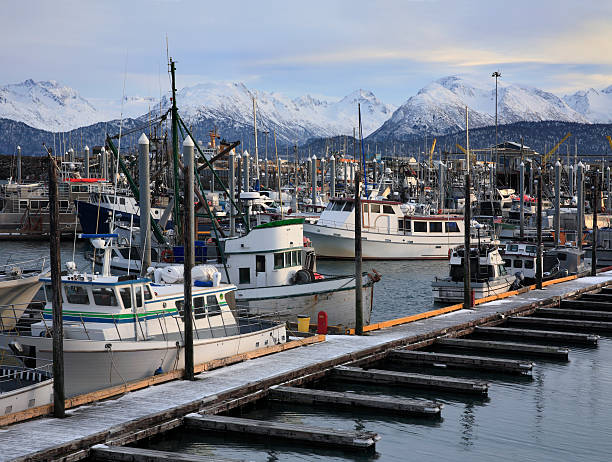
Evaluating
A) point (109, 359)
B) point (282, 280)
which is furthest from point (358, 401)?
point (282, 280)

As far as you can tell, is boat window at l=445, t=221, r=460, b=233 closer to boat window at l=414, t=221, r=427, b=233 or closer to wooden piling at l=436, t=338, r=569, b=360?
boat window at l=414, t=221, r=427, b=233

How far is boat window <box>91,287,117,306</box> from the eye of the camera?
20297 millimetres

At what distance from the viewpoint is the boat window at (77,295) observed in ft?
66.9

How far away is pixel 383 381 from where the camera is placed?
22141 mm

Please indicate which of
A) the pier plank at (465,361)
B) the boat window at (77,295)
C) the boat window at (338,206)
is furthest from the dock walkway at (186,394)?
the boat window at (338,206)

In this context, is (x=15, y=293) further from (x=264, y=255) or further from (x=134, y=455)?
(x=134, y=455)

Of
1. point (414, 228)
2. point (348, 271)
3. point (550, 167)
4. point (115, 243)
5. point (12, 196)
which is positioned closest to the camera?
point (115, 243)

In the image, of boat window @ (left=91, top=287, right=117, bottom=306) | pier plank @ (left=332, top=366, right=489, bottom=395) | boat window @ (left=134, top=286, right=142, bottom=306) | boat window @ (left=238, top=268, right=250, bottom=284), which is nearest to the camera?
boat window @ (left=91, top=287, right=117, bottom=306)

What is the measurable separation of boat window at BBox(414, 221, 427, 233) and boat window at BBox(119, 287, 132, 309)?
145ft

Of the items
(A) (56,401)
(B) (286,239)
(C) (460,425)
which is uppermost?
→ (B) (286,239)

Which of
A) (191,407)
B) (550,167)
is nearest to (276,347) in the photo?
(191,407)

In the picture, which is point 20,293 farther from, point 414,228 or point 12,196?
point 12,196

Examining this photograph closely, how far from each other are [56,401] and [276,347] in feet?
26.9

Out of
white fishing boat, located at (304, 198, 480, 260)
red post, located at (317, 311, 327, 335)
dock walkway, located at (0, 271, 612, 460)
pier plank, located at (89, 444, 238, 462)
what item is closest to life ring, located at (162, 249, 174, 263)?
red post, located at (317, 311, 327, 335)
